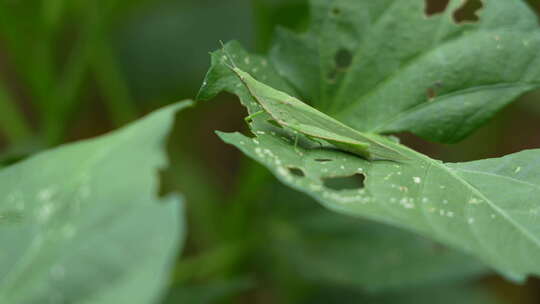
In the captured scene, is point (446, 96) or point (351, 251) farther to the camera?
point (351, 251)

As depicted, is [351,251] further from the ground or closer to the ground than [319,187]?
closer to the ground

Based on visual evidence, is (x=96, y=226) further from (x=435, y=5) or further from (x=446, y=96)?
(x=435, y=5)

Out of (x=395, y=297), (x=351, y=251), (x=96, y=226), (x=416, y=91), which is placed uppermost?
(x=416, y=91)

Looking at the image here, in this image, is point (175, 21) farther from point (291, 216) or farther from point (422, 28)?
point (422, 28)

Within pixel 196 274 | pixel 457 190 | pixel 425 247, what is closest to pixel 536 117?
pixel 425 247

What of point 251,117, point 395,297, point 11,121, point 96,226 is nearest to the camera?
point 96,226

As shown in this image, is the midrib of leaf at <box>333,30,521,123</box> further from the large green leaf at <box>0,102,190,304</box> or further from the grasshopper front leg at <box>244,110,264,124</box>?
the large green leaf at <box>0,102,190,304</box>

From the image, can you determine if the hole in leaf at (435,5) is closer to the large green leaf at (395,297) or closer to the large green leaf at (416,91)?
the large green leaf at (395,297)

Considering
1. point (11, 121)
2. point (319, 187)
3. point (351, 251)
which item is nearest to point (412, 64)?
point (319, 187)
